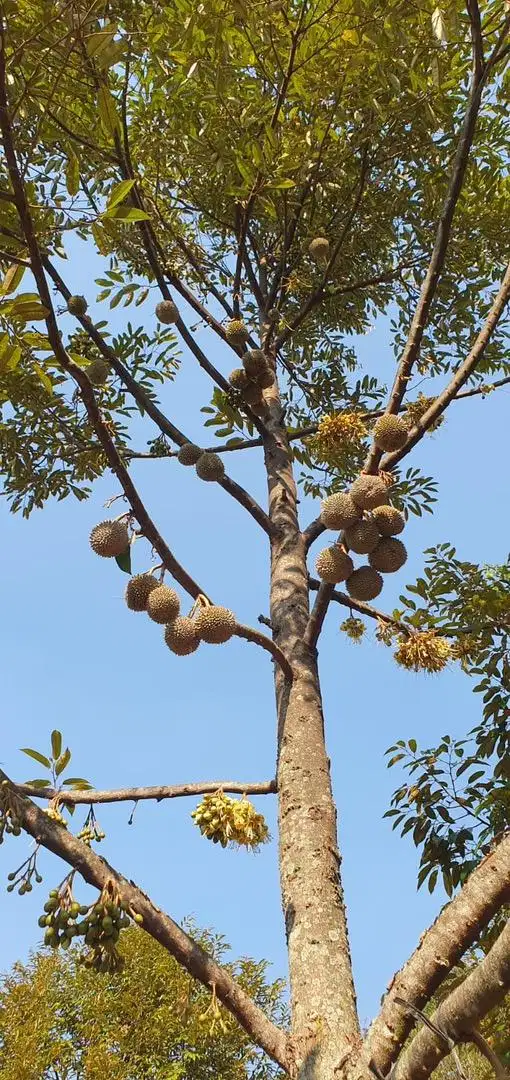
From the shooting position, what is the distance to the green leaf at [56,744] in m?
2.83

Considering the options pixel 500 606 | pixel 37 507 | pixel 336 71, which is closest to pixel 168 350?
pixel 37 507

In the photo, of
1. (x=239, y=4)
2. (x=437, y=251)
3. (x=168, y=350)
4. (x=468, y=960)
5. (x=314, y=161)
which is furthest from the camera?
(x=168, y=350)

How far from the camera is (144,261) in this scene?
551 cm

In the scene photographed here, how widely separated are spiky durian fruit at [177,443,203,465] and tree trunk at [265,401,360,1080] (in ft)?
1.97

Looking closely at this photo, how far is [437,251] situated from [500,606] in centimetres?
A: 180

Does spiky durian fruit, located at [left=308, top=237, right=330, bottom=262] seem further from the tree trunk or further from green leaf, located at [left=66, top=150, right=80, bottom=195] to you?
green leaf, located at [left=66, top=150, right=80, bottom=195]

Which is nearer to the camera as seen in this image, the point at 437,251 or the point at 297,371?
the point at 437,251

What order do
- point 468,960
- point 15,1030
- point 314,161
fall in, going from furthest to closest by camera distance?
point 15,1030
point 314,161
point 468,960

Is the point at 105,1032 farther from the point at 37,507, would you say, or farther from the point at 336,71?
the point at 336,71

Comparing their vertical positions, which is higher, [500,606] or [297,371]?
[297,371]

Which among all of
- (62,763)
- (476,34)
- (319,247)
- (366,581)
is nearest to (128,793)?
(62,763)

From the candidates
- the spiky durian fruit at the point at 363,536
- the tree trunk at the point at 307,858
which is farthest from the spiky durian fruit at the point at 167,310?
the spiky durian fruit at the point at 363,536

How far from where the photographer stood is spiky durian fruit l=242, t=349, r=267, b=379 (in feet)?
14.2

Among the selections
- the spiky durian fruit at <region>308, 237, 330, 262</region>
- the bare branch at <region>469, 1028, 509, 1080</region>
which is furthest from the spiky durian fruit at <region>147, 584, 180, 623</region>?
the spiky durian fruit at <region>308, 237, 330, 262</region>
